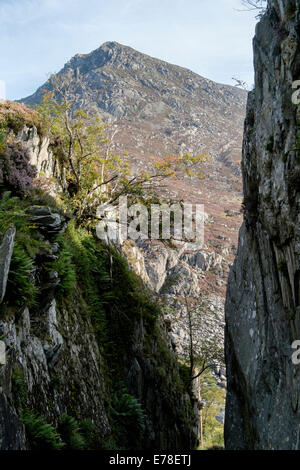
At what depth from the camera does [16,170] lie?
31.0ft

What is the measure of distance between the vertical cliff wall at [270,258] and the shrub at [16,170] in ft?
22.0

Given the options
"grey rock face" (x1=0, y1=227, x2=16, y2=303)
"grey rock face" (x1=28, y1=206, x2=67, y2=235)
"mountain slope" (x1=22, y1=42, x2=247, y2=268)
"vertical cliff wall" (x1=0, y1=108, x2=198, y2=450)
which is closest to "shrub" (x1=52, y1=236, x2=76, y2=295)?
A: "vertical cliff wall" (x1=0, y1=108, x2=198, y2=450)

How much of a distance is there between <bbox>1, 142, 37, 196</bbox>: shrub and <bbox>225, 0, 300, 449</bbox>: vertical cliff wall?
672cm

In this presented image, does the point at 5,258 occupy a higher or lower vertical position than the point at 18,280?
higher

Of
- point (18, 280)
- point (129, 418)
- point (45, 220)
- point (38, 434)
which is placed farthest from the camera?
point (129, 418)

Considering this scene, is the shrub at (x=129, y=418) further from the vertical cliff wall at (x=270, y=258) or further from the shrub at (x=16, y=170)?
the shrub at (x=16, y=170)

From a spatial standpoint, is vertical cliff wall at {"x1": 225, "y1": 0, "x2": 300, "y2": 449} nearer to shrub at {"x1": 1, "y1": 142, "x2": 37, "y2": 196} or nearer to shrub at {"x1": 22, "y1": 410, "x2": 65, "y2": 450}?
shrub at {"x1": 22, "y1": 410, "x2": 65, "y2": 450}

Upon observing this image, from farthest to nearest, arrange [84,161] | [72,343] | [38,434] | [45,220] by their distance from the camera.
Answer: [84,161] < [72,343] < [45,220] < [38,434]

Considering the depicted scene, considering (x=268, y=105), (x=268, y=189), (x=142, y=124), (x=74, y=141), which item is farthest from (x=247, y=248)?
(x=142, y=124)

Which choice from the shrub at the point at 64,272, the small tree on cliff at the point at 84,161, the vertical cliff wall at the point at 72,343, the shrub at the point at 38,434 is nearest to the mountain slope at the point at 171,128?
the small tree on cliff at the point at 84,161

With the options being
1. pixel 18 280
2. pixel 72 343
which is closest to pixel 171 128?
pixel 72 343

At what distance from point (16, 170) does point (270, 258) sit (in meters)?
7.61

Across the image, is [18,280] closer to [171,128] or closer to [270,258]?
[270,258]

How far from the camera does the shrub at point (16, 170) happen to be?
907 cm
